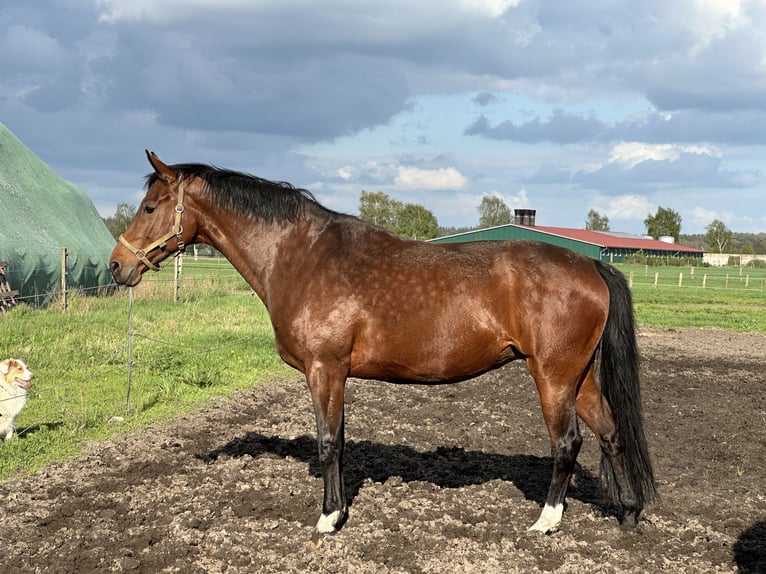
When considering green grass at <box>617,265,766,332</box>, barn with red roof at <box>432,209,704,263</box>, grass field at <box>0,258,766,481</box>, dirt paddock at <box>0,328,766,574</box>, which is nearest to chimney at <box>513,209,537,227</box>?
barn with red roof at <box>432,209,704,263</box>

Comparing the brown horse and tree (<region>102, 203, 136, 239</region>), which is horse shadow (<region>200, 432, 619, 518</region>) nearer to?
the brown horse

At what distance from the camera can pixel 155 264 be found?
5.11 metres

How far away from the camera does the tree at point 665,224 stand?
92.2 meters

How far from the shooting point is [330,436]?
4789 mm

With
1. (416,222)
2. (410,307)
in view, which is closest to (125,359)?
(410,307)

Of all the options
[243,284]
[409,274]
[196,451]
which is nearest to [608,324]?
[409,274]

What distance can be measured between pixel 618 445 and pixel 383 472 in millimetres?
2159

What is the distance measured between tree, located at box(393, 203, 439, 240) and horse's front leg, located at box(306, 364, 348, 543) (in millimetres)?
59638

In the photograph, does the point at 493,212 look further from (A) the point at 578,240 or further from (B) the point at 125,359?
(B) the point at 125,359

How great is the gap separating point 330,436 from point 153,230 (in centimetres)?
208

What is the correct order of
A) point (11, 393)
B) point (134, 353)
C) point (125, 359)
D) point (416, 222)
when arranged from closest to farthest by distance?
Answer: 1. point (11, 393)
2. point (125, 359)
3. point (134, 353)
4. point (416, 222)

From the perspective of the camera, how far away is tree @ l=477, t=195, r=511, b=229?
90.9 meters

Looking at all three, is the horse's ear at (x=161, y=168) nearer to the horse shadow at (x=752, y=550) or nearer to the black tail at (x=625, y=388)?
the black tail at (x=625, y=388)

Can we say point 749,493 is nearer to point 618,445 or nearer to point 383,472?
point 618,445
